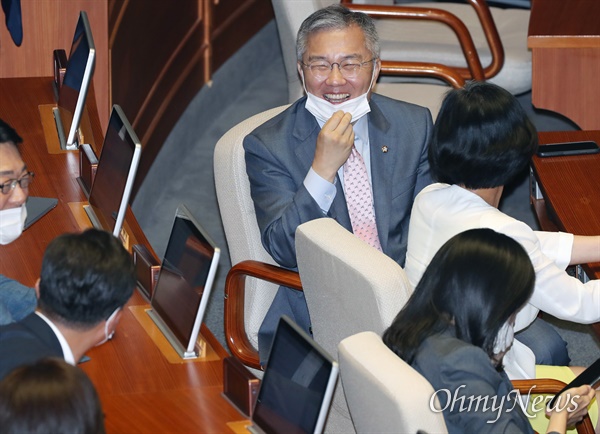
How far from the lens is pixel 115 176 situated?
2.99 meters

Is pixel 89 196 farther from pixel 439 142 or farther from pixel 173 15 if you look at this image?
pixel 173 15

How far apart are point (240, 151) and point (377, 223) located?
0.44 meters

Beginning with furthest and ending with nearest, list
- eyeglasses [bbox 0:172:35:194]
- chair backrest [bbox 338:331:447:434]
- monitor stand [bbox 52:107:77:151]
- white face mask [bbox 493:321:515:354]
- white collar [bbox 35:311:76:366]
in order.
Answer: monitor stand [bbox 52:107:77:151] → eyeglasses [bbox 0:172:35:194] → white face mask [bbox 493:321:515:354] → white collar [bbox 35:311:76:366] → chair backrest [bbox 338:331:447:434]

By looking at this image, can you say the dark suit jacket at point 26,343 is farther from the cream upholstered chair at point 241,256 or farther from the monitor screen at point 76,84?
the monitor screen at point 76,84

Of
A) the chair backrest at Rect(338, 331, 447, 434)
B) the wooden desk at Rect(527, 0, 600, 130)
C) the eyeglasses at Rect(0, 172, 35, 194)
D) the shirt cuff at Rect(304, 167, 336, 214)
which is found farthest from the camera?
the wooden desk at Rect(527, 0, 600, 130)

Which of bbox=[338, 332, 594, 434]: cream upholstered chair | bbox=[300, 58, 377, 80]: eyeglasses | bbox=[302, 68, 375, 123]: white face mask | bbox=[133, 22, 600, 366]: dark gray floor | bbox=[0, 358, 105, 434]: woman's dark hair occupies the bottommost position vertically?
bbox=[133, 22, 600, 366]: dark gray floor

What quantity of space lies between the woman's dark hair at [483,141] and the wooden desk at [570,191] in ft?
1.10

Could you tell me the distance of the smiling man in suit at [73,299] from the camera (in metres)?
2.27

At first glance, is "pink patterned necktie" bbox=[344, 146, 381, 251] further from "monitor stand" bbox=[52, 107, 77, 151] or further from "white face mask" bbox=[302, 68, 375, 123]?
"monitor stand" bbox=[52, 107, 77, 151]

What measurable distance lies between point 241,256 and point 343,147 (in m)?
0.44

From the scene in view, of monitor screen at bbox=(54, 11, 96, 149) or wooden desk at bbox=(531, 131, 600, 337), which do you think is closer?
wooden desk at bbox=(531, 131, 600, 337)

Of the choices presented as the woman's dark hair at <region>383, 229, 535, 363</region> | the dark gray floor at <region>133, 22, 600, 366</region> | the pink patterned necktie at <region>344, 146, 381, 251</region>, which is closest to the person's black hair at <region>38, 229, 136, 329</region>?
the woman's dark hair at <region>383, 229, 535, 363</region>

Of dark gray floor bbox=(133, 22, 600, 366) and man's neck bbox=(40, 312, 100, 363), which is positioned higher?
man's neck bbox=(40, 312, 100, 363)

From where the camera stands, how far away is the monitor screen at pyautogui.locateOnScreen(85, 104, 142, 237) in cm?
287
